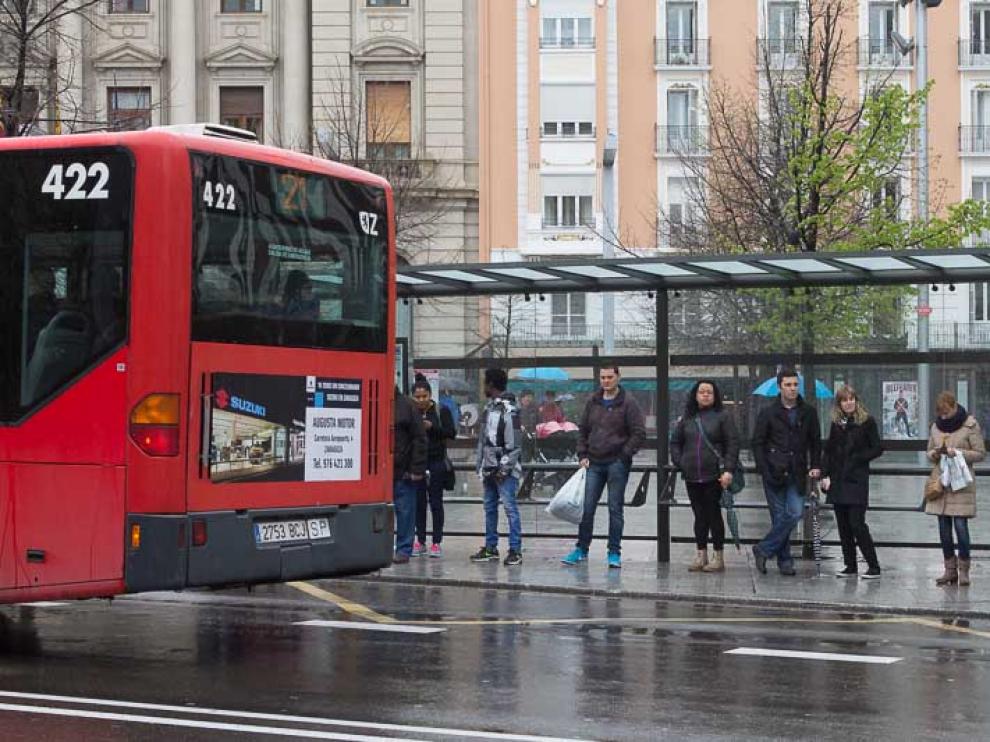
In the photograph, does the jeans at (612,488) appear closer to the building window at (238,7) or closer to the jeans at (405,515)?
the jeans at (405,515)

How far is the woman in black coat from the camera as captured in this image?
15484mm

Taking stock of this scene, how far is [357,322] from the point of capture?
36.4ft

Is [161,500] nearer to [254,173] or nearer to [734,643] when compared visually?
[254,173]

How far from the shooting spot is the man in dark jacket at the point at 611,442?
16.0 meters

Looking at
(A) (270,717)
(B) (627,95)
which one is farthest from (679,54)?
(A) (270,717)

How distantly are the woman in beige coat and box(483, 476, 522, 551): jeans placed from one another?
3889mm

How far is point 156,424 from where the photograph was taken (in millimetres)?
9664

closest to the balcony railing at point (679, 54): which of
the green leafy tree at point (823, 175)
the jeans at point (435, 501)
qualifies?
the green leafy tree at point (823, 175)

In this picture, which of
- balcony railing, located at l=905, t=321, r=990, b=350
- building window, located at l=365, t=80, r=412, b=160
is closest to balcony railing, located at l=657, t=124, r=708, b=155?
building window, located at l=365, t=80, r=412, b=160

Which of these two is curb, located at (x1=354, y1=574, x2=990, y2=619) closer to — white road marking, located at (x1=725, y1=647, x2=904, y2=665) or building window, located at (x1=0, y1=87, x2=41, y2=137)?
white road marking, located at (x1=725, y1=647, x2=904, y2=665)

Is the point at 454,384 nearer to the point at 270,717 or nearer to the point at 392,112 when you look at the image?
the point at 270,717

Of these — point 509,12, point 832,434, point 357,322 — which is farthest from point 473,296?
point 509,12

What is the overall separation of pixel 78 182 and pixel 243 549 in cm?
232

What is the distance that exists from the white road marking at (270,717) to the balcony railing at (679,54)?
143 ft
